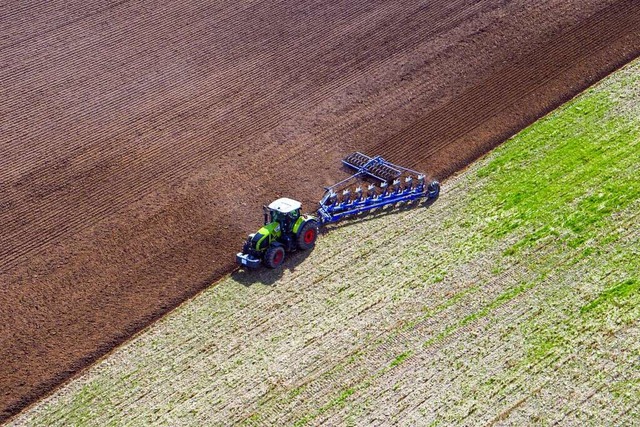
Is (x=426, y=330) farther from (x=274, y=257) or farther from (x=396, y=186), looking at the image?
(x=396, y=186)

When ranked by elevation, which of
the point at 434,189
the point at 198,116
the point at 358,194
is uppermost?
the point at 198,116

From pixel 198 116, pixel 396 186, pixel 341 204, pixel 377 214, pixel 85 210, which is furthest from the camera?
pixel 198 116

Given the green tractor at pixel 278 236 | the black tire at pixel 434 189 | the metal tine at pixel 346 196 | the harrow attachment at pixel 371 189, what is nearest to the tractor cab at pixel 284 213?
the green tractor at pixel 278 236

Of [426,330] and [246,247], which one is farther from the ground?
[246,247]

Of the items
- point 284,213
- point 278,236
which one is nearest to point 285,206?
point 284,213

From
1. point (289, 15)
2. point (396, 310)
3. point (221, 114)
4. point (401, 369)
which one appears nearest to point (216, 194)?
point (221, 114)

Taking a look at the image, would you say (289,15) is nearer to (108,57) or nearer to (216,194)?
(108,57)
